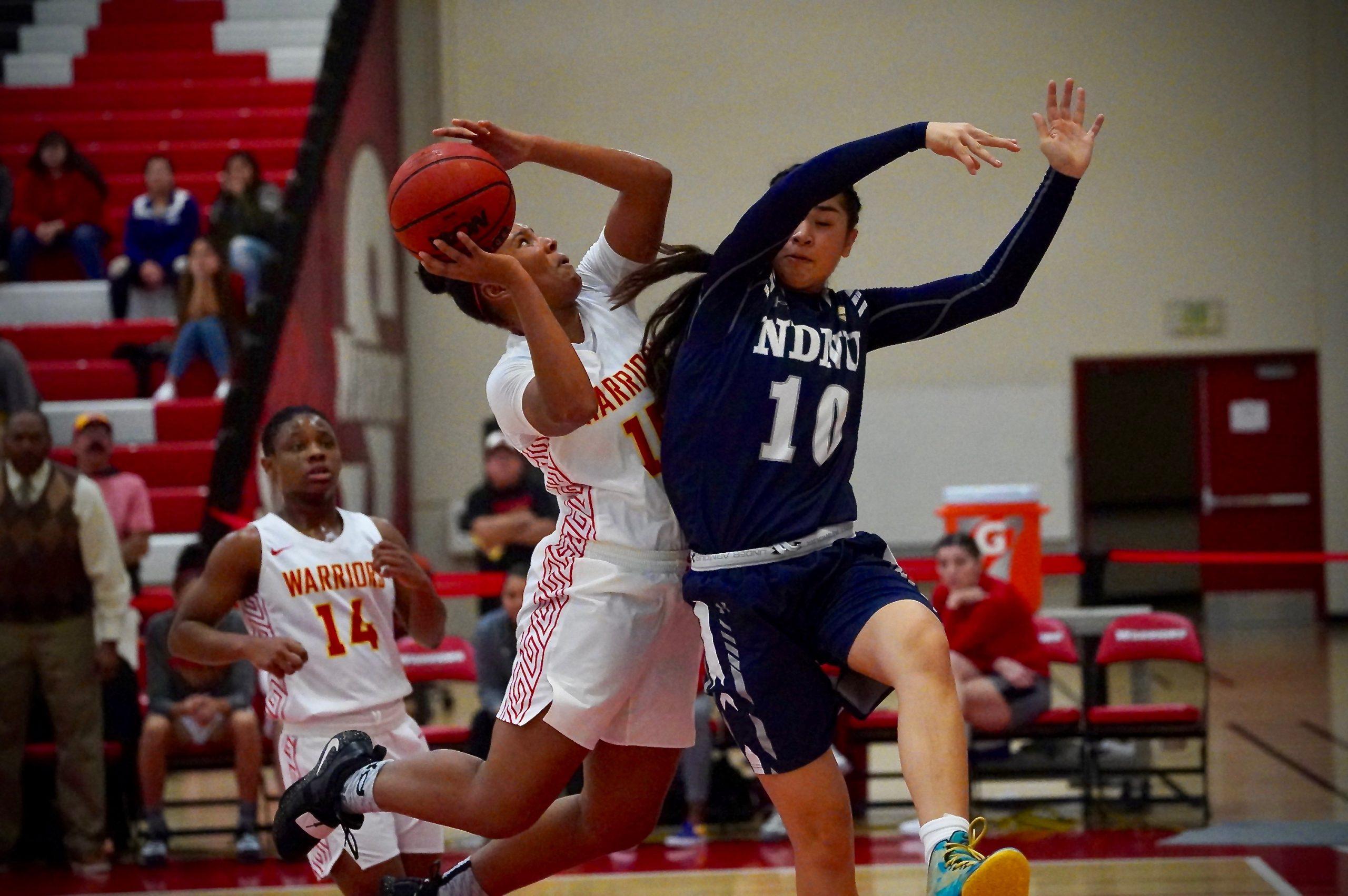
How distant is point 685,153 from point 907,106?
2096 millimetres

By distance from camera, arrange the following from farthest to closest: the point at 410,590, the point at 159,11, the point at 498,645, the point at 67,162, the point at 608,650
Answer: the point at 159,11 < the point at 67,162 < the point at 498,645 < the point at 410,590 < the point at 608,650

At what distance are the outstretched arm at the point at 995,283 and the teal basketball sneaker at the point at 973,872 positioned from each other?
117 centimetres

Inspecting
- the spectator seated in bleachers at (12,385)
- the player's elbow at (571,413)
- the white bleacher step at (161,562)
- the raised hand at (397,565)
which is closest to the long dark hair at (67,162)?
the spectator seated in bleachers at (12,385)

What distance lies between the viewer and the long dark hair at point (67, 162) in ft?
36.0

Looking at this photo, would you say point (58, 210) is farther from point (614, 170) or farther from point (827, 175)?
point (827, 175)

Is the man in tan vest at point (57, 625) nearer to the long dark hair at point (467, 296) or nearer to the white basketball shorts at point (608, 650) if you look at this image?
the long dark hair at point (467, 296)

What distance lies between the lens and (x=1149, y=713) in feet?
22.2

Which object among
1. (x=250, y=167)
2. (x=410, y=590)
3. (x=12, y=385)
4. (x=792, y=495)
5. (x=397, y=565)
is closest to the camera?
(x=792, y=495)

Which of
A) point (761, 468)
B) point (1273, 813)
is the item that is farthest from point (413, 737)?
point (1273, 813)

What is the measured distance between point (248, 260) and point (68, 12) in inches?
201

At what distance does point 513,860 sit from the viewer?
359 centimetres

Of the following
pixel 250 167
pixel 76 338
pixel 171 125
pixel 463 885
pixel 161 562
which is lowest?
pixel 463 885

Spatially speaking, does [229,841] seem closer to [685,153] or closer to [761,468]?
[761,468]

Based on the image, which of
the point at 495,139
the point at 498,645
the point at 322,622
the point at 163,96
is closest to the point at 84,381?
the point at 163,96
